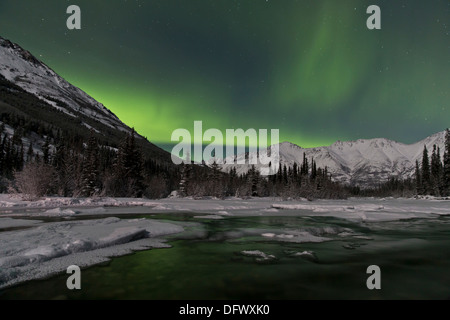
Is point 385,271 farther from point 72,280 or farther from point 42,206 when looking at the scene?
point 42,206

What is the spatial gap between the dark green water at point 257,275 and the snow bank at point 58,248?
0.62 m

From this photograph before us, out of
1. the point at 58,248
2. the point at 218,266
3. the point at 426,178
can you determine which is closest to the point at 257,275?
the point at 218,266

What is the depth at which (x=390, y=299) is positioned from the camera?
4789 millimetres

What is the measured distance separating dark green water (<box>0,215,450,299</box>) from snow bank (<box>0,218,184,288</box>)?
24.5 inches

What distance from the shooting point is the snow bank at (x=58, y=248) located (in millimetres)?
5824

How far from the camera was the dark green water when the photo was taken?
488cm

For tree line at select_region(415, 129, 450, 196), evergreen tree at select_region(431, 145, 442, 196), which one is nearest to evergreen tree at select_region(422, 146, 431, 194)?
tree line at select_region(415, 129, 450, 196)

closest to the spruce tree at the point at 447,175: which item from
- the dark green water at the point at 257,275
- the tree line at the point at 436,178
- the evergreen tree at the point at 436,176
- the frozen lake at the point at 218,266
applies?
the tree line at the point at 436,178

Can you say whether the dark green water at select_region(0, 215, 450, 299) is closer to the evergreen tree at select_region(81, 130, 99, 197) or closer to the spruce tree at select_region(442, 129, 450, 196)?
the evergreen tree at select_region(81, 130, 99, 197)

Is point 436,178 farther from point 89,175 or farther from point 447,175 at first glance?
point 89,175

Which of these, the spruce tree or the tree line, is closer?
the spruce tree

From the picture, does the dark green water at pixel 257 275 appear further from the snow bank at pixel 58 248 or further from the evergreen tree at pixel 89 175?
the evergreen tree at pixel 89 175
